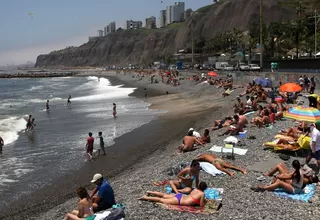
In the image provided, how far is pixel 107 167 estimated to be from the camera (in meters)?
13.3

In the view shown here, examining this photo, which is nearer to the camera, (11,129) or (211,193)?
(211,193)

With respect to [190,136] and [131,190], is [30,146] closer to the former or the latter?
[190,136]

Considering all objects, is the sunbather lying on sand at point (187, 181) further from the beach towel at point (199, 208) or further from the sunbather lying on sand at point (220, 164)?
the sunbather lying on sand at point (220, 164)

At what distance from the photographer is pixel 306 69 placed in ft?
96.1

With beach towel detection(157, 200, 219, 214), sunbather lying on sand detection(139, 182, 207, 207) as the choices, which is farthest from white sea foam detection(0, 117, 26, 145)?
beach towel detection(157, 200, 219, 214)

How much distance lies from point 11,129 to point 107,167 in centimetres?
1310

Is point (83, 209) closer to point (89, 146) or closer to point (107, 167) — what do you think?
point (107, 167)

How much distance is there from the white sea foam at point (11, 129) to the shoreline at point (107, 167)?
705 centimetres

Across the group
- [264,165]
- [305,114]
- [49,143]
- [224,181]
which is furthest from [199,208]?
[49,143]

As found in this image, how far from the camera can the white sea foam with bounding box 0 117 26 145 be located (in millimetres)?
20328

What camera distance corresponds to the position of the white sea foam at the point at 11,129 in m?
20.3

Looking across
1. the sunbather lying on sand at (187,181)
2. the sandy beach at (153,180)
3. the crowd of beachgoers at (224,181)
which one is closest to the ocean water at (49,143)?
the sandy beach at (153,180)

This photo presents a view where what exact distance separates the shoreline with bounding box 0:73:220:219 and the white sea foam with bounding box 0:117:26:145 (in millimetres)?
7050

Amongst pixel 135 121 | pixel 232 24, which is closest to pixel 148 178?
pixel 135 121
